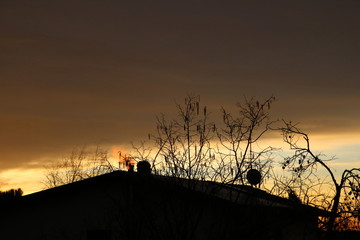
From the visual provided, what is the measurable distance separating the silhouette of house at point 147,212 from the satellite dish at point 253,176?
1.08 ft

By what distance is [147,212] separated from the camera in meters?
18.0

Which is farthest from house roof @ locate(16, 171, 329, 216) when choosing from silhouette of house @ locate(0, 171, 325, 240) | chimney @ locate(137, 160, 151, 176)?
chimney @ locate(137, 160, 151, 176)

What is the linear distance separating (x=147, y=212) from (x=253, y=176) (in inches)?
155

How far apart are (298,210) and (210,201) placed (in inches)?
134

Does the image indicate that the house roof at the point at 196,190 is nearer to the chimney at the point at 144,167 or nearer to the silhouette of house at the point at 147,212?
the silhouette of house at the point at 147,212

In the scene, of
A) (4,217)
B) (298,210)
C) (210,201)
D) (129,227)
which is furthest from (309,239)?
(4,217)

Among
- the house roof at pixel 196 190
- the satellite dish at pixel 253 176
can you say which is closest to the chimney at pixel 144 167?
the house roof at pixel 196 190

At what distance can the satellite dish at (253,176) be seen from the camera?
18.9 metres

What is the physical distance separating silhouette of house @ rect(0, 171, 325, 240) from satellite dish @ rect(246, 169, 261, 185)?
330 millimetres

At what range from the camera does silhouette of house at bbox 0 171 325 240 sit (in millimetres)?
17281

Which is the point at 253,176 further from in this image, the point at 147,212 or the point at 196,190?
the point at 147,212

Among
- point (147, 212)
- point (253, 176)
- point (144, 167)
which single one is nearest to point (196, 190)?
point (147, 212)

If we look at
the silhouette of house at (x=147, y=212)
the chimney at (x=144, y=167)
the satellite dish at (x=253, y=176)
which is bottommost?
the silhouette of house at (x=147, y=212)

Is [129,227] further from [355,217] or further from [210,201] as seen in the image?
[355,217]
